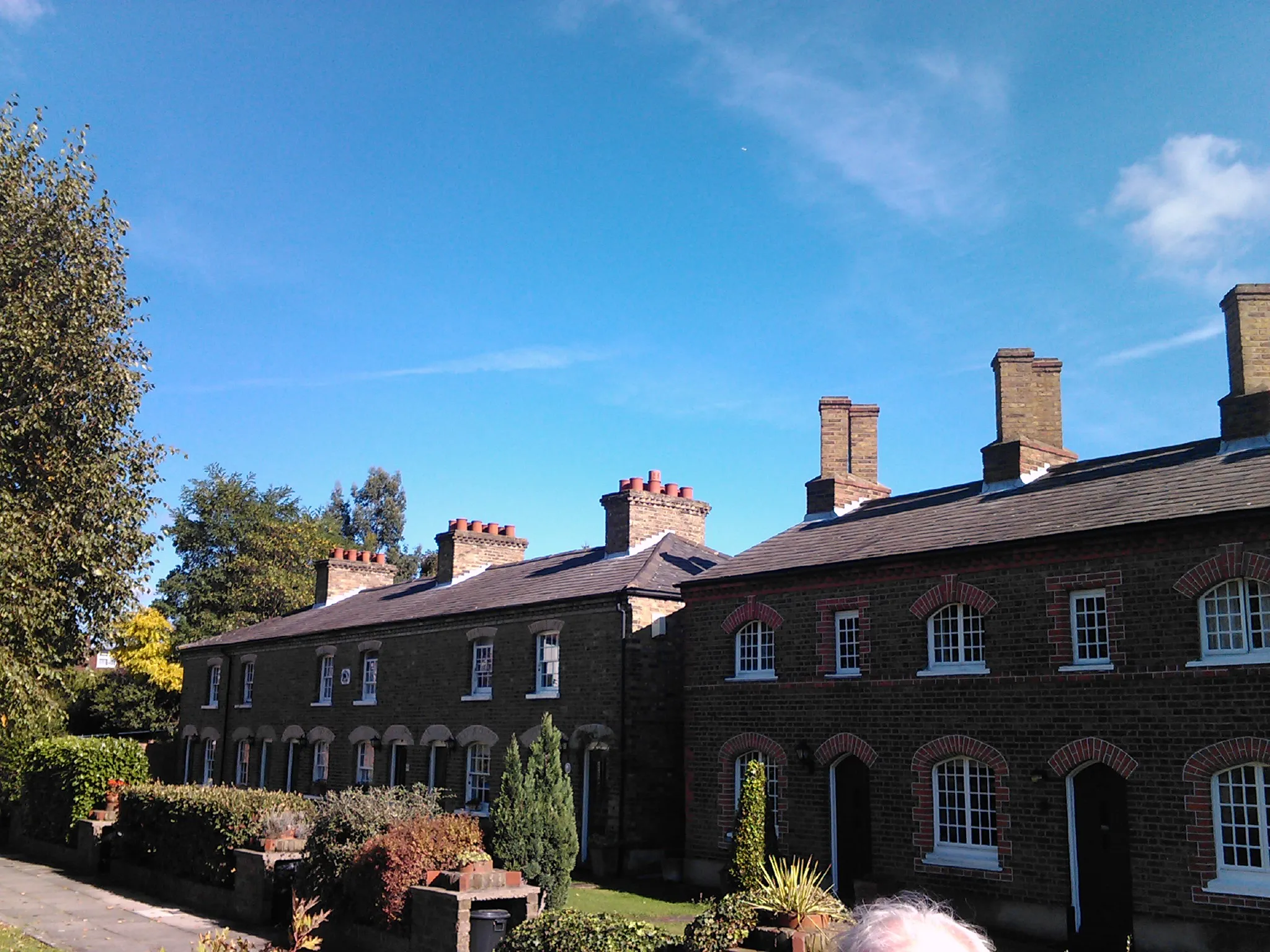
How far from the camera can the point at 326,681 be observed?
1358 inches

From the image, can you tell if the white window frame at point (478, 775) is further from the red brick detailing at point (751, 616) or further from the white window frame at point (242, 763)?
the white window frame at point (242, 763)

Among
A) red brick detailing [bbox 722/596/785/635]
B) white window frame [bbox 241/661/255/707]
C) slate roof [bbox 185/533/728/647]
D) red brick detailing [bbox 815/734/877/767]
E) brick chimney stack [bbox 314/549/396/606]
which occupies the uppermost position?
brick chimney stack [bbox 314/549/396/606]

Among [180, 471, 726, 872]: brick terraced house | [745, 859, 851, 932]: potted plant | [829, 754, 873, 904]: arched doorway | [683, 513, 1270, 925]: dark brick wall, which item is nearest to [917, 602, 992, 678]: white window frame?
[683, 513, 1270, 925]: dark brick wall

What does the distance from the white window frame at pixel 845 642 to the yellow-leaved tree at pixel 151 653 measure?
38387mm

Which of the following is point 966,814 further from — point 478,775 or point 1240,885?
point 478,775

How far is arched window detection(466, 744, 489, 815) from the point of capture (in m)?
27.0

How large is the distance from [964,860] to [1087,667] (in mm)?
3937

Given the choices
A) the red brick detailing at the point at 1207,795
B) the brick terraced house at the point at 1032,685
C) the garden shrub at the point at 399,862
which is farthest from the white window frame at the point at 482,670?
the red brick detailing at the point at 1207,795

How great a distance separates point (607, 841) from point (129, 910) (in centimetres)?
973

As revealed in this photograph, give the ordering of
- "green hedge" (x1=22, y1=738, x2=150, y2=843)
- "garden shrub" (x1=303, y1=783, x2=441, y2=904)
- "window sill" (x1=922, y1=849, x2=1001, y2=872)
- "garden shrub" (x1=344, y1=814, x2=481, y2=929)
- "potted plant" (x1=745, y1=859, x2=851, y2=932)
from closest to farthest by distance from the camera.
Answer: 1. "potted plant" (x1=745, y1=859, x2=851, y2=932)
2. "garden shrub" (x1=344, y1=814, x2=481, y2=929)
3. "garden shrub" (x1=303, y1=783, x2=441, y2=904)
4. "window sill" (x1=922, y1=849, x2=1001, y2=872)
5. "green hedge" (x1=22, y1=738, x2=150, y2=843)

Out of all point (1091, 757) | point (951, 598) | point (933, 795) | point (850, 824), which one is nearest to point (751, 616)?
point (850, 824)

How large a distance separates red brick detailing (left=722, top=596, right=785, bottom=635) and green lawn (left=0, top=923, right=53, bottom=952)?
43.5 ft

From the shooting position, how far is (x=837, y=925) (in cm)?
1016

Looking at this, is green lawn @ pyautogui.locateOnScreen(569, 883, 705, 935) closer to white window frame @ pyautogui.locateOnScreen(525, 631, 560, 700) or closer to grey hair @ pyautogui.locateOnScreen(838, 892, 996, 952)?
white window frame @ pyautogui.locateOnScreen(525, 631, 560, 700)
